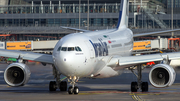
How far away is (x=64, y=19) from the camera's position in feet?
318

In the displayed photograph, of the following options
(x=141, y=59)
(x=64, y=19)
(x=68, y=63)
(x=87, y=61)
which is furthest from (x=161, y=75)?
(x=64, y=19)

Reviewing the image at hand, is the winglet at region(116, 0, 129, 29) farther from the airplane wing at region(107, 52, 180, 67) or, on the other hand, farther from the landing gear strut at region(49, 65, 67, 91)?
the landing gear strut at region(49, 65, 67, 91)

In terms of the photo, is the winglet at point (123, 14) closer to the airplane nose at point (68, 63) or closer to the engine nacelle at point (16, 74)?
the engine nacelle at point (16, 74)

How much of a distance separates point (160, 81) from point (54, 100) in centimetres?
707

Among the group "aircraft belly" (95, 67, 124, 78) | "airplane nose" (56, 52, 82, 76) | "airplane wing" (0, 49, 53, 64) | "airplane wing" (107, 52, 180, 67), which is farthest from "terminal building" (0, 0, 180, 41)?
"airplane nose" (56, 52, 82, 76)

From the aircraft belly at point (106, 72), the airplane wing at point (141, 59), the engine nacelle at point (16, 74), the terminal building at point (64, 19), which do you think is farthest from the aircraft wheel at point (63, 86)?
the terminal building at point (64, 19)

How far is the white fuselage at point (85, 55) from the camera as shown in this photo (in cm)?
1993

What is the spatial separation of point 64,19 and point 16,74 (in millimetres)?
A: 74327

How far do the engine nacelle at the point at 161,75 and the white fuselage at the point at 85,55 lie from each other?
343 cm

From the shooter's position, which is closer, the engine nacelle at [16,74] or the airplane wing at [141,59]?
the engine nacelle at [16,74]

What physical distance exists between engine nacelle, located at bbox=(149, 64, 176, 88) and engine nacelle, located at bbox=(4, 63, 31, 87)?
8.10 meters

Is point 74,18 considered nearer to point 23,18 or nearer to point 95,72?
point 23,18

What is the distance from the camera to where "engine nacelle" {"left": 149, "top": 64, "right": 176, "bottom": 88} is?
2225 centimetres

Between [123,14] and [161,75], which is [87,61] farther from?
[123,14]
